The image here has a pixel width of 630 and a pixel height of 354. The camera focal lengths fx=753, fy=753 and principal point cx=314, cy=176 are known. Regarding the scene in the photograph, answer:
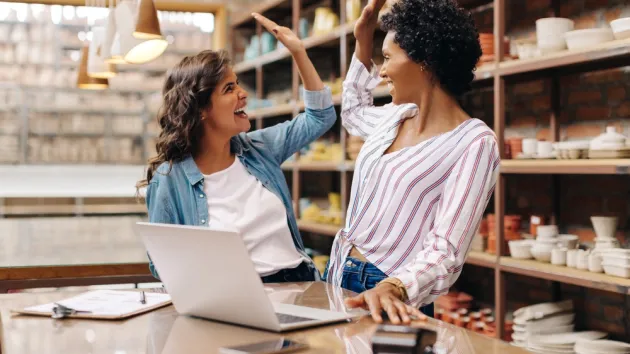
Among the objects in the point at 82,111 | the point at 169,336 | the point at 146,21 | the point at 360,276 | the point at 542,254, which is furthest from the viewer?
the point at 82,111

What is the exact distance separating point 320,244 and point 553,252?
2.83m

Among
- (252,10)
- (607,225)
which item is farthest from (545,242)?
(252,10)

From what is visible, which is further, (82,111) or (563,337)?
(82,111)

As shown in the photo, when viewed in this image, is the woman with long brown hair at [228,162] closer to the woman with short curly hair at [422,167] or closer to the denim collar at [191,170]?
the denim collar at [191,170]

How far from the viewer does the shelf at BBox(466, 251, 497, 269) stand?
10.8ft

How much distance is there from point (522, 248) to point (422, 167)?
5.12 feet

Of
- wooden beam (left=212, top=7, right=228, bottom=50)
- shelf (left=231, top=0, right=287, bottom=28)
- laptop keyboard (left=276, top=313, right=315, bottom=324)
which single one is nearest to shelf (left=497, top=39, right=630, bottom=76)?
laptop keyboard (left=276, top=313, right=315, bottom=324)

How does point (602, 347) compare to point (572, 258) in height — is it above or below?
below

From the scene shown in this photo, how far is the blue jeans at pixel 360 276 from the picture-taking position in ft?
6.21

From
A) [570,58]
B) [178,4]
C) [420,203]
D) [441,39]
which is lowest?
[420,203]

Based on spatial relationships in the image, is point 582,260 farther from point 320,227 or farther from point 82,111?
point 82,111

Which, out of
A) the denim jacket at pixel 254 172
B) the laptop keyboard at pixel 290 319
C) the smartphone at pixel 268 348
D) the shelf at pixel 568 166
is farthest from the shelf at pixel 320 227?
the smartphone at pixel 268 348

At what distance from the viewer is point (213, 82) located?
7.37 feet

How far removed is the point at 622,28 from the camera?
2678mm
